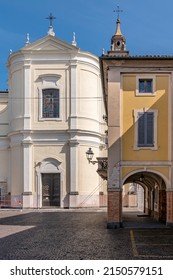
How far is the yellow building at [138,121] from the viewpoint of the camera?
2236 centimetres

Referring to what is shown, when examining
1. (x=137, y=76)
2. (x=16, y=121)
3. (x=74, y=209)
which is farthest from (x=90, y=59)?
(x=137, y=76)

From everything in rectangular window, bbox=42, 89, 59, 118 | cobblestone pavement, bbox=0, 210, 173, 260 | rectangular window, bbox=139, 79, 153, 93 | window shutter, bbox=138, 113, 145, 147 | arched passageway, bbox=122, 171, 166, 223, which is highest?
rectangular window, bbox=42, 89, 59, 118

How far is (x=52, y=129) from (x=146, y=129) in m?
18.9

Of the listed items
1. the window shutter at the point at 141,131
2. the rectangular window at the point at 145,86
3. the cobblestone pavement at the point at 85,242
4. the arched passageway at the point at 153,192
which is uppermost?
the rectangular window at the point at 145,86

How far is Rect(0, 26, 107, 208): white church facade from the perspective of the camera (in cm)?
4041

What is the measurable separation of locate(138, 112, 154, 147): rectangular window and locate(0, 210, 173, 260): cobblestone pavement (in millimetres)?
3775

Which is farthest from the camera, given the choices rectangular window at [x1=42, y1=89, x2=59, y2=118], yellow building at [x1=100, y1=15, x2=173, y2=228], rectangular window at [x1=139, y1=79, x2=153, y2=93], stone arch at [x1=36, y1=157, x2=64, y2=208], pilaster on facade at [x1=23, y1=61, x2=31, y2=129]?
rectangular window at [x1=42, y1=89, x2=59, y2=118]

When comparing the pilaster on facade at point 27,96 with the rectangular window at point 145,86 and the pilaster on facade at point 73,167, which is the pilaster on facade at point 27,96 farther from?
the rectangular window at point 145,86

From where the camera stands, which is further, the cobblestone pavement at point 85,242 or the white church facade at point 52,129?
the white church facade at point 52,129

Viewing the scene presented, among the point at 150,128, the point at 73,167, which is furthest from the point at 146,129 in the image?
the point at 73,167

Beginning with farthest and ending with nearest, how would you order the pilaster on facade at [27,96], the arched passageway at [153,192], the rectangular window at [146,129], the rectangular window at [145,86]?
the pilaster on facade at [27,96]
the arched passageway at [153,192]
the rectangular window at [145,86]
the rectangular window at [146,129]

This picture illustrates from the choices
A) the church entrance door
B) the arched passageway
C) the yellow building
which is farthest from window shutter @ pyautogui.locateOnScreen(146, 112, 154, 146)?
the church entrance door

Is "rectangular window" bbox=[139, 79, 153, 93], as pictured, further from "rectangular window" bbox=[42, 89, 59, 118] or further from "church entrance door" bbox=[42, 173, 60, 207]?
"church entrance door" bbox=[42, 173, 60, 207]

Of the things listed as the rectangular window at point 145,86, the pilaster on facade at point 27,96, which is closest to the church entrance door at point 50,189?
the pilaster on facade at point 27,96
